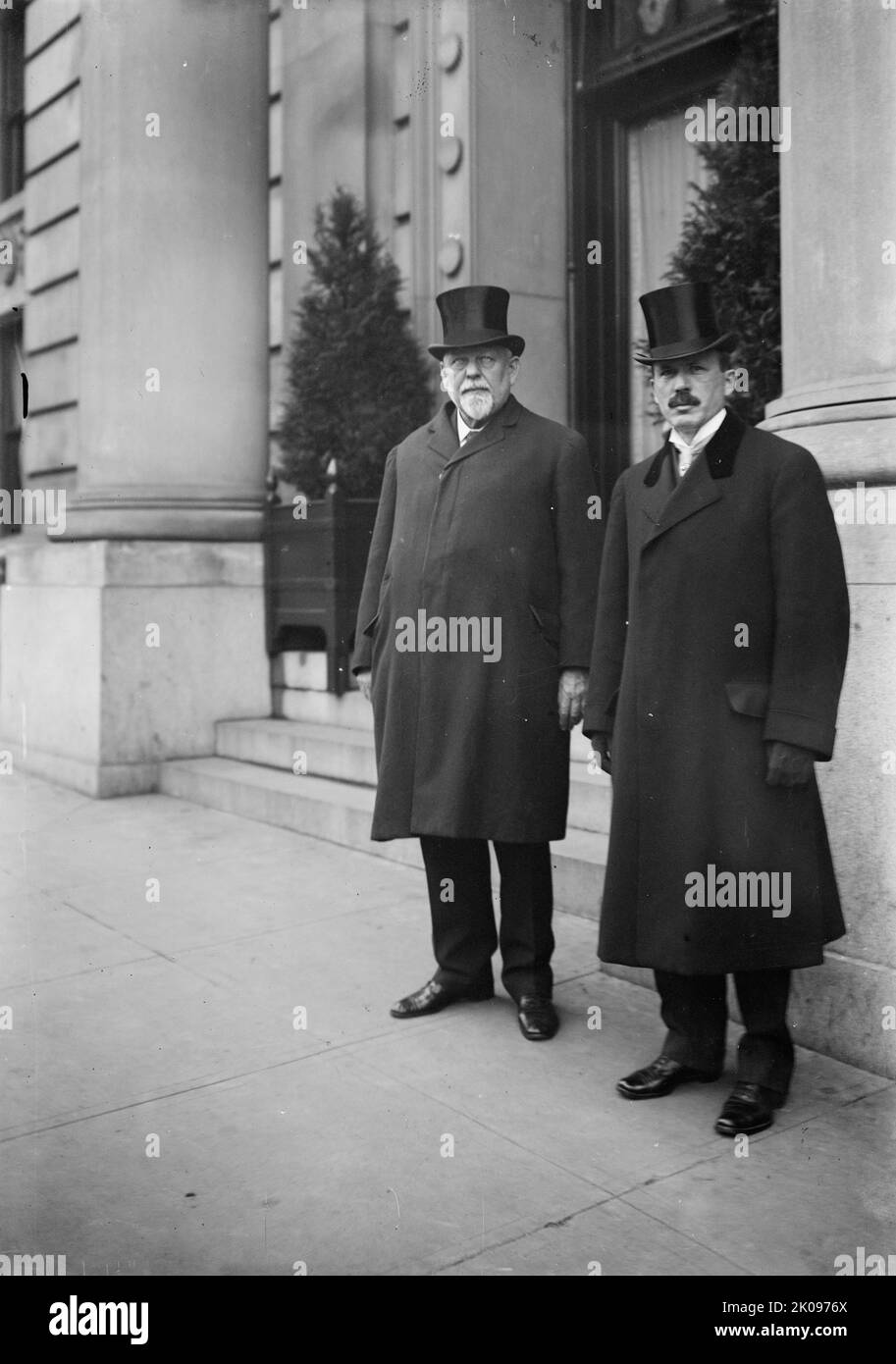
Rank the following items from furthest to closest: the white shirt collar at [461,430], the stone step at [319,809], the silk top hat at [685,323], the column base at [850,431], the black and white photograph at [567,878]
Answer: the stone step at [319,809] < the white shirt collar at [461,430] < the column base at [850,431] < the silk top hat at [685,323] < the black and white photograph at [567,878]

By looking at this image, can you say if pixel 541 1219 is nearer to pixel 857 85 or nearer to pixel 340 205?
pixel 857 85

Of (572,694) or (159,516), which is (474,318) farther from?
(159,516)

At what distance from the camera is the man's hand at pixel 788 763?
3465 millimetres

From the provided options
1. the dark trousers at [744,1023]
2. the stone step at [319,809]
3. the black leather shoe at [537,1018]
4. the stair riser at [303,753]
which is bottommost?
the black leather shoe at [537,1018]

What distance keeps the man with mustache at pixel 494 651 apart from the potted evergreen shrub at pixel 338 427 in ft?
13.4

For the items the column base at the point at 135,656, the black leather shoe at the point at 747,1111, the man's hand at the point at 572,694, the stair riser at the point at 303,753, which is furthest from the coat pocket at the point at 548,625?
the column base at the point at 135,656

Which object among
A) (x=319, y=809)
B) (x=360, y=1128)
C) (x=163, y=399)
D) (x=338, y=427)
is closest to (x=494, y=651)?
(x=360, y=1128)

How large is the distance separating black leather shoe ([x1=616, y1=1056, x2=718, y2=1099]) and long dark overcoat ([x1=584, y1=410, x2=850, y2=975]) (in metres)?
0.37

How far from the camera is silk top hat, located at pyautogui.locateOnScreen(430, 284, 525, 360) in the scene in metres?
4.23

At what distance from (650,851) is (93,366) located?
6803 millimetres

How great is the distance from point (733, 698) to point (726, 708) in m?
0.05

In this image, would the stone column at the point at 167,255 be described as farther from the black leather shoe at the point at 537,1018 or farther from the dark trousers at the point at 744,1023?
the dark trousers at the point at 744,1023

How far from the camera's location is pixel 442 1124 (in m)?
3.65

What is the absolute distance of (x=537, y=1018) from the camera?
4.33 metres
